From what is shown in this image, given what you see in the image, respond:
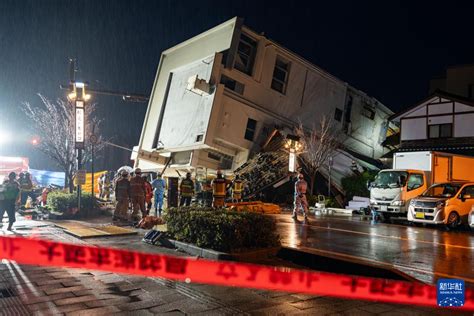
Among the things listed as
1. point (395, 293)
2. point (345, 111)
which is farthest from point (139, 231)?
point (345, 111)

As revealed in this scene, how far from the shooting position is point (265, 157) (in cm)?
2425

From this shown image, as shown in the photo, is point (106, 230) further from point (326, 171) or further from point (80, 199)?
point (326, 171)

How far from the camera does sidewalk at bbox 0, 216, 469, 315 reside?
5.31 m

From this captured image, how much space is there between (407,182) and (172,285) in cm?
1463

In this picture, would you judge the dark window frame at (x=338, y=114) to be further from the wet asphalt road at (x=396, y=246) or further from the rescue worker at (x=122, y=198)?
the rescue worker at (x=122, y=198)

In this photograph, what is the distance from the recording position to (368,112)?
3319cm

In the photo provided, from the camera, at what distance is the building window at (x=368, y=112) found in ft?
108

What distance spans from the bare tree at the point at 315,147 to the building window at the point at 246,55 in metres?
5.05

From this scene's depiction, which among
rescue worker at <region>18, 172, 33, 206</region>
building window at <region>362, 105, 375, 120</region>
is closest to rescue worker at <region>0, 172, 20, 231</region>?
rescue worker at <region>18, 172, 33, 206</region>

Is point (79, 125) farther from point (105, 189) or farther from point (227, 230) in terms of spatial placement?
point (227, 230)

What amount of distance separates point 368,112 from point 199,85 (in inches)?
645

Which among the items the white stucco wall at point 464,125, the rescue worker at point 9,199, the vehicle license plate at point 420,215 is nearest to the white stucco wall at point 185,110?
the rescue worker at point 9,199

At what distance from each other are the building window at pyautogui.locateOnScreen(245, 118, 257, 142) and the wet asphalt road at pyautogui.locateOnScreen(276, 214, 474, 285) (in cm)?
974

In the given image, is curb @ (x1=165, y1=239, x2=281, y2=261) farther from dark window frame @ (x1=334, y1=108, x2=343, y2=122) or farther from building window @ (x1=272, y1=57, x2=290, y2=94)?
dark window frame @ (x1=334, y1=108, x2=343, y2=122)
